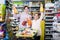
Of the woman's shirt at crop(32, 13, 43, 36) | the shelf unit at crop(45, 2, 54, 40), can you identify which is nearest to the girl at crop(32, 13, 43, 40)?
the woman's shirt at crop(32, 13, 43, 36)

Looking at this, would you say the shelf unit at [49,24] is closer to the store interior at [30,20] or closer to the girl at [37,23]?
the store interior at [30,20]

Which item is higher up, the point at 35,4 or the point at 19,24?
the point at 35,4

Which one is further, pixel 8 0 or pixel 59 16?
pixel 8 0

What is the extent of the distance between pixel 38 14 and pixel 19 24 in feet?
1.13

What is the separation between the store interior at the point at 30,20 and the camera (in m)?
2.15

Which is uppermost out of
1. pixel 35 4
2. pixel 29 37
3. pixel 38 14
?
pixel 35 4

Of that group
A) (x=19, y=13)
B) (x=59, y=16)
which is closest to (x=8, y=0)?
(x=19, y=13)

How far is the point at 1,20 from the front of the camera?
225 cm

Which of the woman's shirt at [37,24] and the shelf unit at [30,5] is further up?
the shelf unit at [30,5]

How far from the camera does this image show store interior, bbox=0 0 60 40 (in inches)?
84.7

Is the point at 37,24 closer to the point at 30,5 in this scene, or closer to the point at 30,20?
the point at 30,20

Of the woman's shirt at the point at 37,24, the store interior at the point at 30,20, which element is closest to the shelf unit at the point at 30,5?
the store interior at the point at 30,20

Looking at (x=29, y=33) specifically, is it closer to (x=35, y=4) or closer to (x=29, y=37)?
(x=29, y=37)

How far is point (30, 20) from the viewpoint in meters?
2.21
